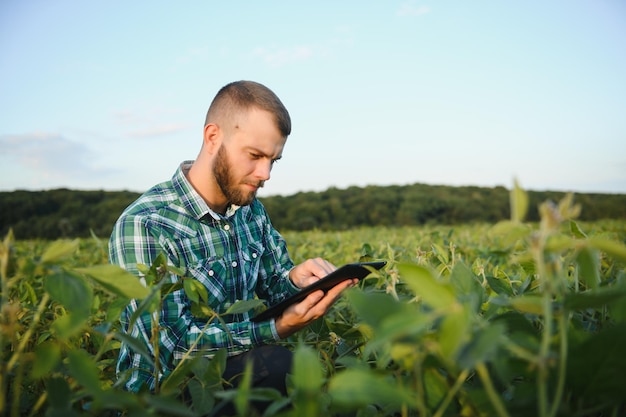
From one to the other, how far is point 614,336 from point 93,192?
12.2m

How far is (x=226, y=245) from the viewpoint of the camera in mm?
1859

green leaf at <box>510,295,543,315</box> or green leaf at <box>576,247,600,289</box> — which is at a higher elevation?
green leaf at <box>576,247,600,289</box>

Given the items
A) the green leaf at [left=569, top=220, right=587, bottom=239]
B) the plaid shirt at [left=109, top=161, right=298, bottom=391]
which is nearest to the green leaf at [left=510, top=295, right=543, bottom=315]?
the green leaf at [left=569, top=220, right=587, bottom=239]

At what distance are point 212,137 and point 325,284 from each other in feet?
3.44

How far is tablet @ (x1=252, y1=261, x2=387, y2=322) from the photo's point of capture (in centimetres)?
123

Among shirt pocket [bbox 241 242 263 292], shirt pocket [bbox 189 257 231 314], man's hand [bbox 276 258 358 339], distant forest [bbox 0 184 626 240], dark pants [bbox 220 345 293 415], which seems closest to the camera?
dark pants [bbox 220 345 293 415]

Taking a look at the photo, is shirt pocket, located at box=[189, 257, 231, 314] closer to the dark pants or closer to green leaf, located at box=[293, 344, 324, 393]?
the dark pants

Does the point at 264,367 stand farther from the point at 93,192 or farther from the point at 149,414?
the point at 93,192

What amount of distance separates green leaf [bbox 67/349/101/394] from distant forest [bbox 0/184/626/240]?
338 inches

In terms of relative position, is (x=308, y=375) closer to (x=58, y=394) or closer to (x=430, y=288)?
(x=430, y=288)

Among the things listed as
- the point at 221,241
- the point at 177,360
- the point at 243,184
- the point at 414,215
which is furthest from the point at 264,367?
the point at 414,215

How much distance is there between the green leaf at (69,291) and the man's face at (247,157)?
133 centimetres

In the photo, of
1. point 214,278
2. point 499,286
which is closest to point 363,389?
point 499,286

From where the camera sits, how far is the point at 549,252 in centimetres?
47
